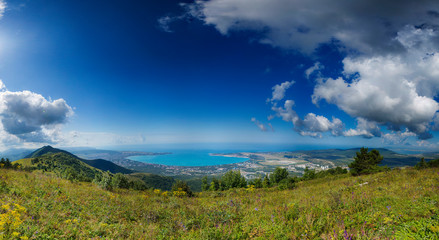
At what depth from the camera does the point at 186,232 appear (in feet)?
15.8

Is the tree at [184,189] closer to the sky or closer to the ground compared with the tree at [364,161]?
closer to the ground

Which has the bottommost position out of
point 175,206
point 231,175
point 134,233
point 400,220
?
point 231,175

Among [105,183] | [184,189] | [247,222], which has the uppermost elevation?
[247,222]

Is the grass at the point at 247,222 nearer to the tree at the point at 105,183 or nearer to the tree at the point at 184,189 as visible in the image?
the tree at the point at 105,183

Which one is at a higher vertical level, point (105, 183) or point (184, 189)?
point (105, 183)

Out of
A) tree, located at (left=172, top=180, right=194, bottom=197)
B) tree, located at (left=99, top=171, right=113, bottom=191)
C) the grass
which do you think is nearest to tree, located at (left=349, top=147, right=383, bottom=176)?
tree, located at (left=172, top=180, right=194, bottom=197)

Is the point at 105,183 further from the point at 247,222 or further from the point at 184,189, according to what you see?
the point at 247,222

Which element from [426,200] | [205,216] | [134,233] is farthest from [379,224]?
[134,233]

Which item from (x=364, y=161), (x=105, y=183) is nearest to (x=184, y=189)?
(x=105, y=183)

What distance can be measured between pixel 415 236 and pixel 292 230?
91.8 inches

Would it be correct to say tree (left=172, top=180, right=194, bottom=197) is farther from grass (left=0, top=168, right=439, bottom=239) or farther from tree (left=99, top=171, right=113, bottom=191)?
grass (left=0, top=168, right=439, bottom=239)

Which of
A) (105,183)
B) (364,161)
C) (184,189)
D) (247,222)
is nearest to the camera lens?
(247,222)

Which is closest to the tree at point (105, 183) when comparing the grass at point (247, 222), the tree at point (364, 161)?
the grass at point (247, 222)

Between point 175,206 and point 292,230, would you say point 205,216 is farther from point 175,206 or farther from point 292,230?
point 175,206
